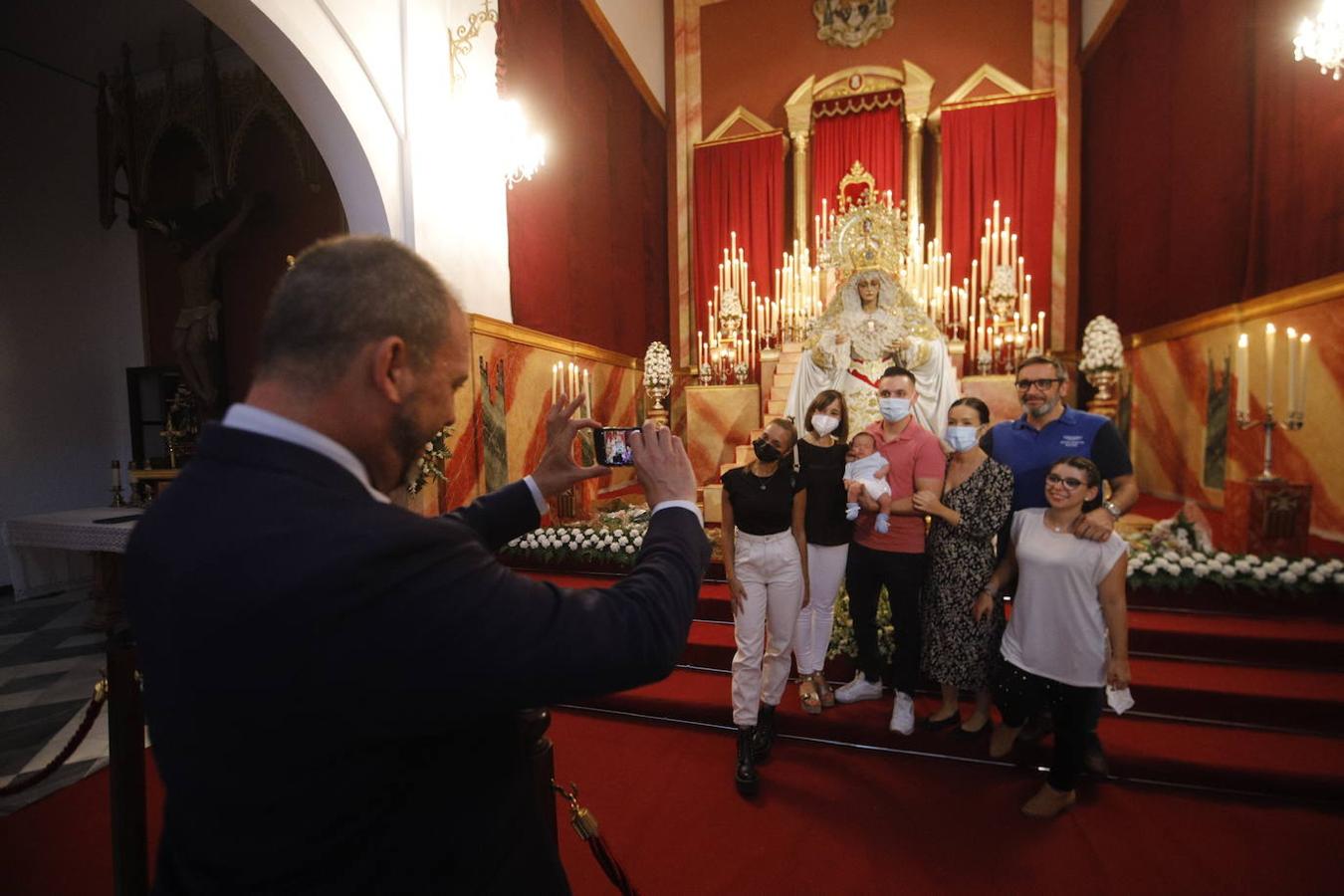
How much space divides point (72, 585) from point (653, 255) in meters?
9.59

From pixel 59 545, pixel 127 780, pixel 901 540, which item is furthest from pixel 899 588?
pixel 59 545

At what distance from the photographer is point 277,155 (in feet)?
23.3

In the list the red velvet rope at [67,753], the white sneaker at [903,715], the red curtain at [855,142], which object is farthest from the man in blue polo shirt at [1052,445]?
the red curtain at [855,142]

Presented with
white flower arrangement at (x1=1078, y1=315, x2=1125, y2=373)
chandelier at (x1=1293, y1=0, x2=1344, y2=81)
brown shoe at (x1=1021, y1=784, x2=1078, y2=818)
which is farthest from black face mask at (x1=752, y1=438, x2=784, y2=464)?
white flower arrangement at (x1=1078, y1=315, x2=1125, y2=373)

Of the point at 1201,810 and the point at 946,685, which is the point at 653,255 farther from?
the point at 1201,810

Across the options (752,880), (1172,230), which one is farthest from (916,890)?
(1172,230)

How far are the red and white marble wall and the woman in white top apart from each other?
281 cm

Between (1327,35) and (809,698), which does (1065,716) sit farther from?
(1327,35)

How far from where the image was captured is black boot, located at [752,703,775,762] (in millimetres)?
3223

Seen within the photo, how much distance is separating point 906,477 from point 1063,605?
979 millimetres

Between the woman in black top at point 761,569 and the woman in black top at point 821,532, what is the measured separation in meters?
0.24

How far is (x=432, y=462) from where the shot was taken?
4789 millimetres

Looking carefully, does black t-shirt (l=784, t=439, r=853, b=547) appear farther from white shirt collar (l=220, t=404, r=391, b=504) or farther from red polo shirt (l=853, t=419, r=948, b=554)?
white shirt collar (l=220, t=404, r=391, b=504)

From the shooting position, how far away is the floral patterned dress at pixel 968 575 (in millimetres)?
3105
